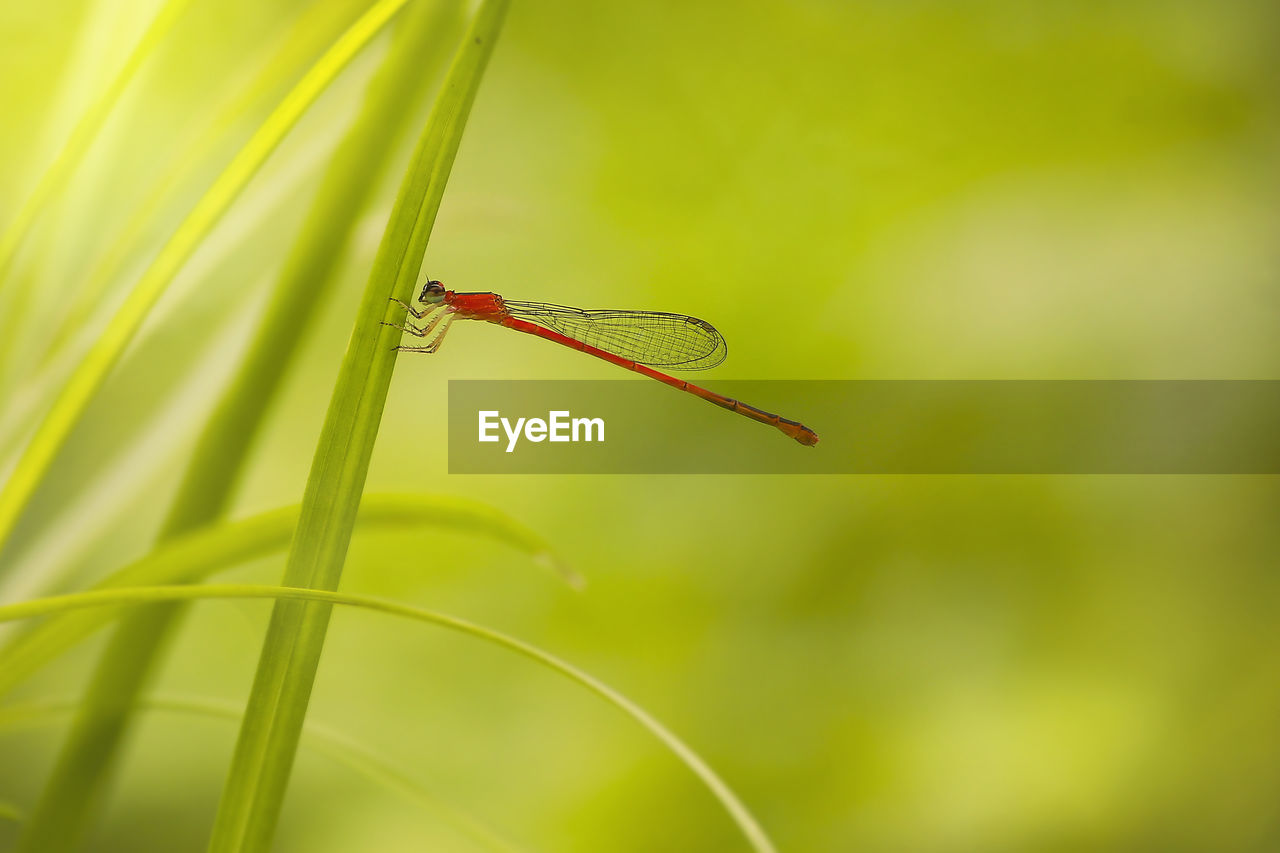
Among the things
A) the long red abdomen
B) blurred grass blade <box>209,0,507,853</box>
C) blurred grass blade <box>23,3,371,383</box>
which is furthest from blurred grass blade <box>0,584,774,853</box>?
the long red abdomen

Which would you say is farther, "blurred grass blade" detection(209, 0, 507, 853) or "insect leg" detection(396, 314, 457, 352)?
"insect leg" detection(396, 314, 457, 352)

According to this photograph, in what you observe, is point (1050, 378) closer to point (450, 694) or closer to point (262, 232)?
point (450, 694)

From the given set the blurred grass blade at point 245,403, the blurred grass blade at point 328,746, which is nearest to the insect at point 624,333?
the blurred grass blade at point 245,403

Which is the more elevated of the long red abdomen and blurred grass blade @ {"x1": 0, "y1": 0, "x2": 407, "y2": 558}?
the long red abdomen

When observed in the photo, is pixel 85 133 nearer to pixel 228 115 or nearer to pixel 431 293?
pixel 228 115

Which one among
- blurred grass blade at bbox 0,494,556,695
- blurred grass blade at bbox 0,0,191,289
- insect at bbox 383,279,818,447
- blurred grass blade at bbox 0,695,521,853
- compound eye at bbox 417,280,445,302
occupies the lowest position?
blurred grass blade at bbox 0,695,521,853

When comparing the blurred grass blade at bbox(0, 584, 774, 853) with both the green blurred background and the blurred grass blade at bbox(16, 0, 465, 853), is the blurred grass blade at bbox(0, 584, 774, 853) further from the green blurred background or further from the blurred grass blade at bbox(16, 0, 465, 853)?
the green blurred background
